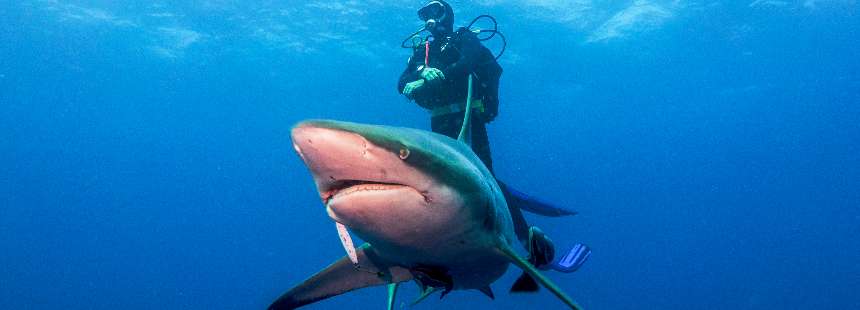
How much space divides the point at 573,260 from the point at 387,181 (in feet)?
12.8

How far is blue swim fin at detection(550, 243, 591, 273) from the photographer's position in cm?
491

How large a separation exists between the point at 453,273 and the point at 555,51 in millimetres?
27962

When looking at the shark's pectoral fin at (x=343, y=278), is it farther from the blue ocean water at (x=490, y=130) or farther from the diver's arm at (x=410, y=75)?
the blue ocean water at (x=490, y=130)

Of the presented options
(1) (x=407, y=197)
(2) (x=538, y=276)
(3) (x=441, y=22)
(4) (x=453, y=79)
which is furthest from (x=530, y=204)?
(1) (x=407, y=197)

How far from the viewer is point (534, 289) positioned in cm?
347

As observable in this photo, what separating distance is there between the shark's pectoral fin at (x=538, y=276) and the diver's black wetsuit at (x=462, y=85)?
4.55 metres

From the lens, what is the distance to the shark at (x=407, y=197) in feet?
5.58

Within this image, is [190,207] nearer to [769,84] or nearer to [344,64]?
[344,64]

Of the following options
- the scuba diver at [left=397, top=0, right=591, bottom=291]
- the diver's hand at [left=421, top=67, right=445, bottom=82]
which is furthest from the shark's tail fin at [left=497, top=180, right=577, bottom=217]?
the diver's hand at [left=421, top=67, right=445, bottom=82]

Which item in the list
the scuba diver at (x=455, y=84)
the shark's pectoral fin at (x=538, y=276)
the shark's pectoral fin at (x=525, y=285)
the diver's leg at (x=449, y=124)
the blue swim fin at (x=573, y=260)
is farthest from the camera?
the diver's leg at (x=449, y=124)

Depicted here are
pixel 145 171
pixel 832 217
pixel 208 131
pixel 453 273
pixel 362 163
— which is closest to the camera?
pixel 362 163

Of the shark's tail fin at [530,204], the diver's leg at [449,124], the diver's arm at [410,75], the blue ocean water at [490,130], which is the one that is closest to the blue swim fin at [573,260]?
the shark's tail fin at [530,204]

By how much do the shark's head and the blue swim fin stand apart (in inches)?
117

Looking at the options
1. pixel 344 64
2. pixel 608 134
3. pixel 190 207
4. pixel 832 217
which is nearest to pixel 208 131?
pixel 344 64
